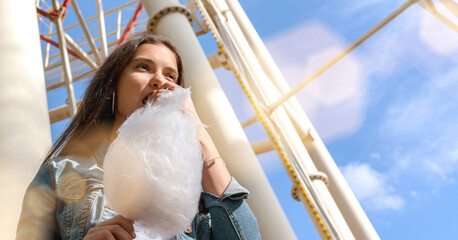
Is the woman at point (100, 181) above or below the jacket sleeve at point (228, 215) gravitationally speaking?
above

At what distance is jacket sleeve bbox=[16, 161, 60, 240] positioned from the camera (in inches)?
48.9

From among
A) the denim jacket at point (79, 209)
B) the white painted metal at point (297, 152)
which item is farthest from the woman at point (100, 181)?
the white painted metal at point (297, 152)

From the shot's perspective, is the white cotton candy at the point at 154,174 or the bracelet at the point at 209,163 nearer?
the white cotton candy at the point at 154,174

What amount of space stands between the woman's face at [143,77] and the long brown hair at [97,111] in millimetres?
38

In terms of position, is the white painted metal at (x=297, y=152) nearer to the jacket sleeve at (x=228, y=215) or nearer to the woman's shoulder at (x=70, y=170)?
the jacket sleeve at (x=228, y=215)

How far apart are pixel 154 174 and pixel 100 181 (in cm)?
48

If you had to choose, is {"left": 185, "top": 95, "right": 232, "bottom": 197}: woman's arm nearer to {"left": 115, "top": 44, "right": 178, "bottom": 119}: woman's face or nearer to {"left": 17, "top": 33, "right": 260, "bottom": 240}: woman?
{"left": 17, "top": 33, "right": 260, "bottom": 240}: woman

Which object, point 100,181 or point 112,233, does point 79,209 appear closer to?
point 100,181

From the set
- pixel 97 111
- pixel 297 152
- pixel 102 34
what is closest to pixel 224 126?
pixel 297 152

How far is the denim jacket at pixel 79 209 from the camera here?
1.24m

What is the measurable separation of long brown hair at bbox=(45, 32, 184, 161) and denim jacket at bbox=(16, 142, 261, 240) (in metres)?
0.16

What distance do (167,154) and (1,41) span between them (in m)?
2.08

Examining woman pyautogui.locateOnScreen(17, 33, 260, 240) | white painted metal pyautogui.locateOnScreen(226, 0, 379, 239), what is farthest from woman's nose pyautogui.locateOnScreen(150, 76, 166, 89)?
white painted metal pyautogui.locateOnScreen(226, 0, 379, 239)

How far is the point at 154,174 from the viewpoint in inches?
36.8
